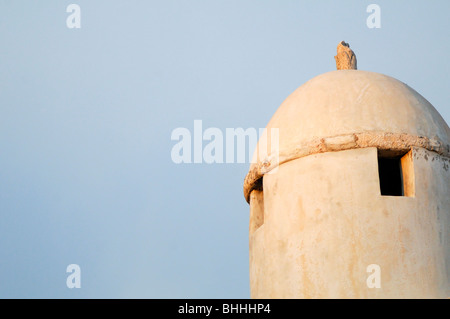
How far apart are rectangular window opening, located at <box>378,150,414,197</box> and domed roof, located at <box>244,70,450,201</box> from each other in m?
0.21

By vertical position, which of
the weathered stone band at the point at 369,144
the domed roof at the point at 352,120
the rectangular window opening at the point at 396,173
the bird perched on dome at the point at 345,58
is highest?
the bird perched on dome at the point at 345,58

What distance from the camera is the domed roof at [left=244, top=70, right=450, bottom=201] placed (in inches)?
331

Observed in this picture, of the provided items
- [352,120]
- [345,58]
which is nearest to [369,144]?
[352,120]

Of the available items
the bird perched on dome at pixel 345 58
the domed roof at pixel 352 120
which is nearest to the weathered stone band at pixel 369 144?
the domed roof at pixel 352 120

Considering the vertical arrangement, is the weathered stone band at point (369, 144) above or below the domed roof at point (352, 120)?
below

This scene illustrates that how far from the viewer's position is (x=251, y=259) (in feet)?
30.3

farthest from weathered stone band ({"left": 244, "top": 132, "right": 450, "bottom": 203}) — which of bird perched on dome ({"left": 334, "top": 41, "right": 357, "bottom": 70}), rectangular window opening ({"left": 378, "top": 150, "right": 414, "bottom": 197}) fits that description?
bird perched on dome ({"left": 334, "top": 41, "right": 357, "bottom": 70})

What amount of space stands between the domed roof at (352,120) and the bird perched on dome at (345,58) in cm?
50

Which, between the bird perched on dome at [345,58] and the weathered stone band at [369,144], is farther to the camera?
the bird perched on dome at [345,58]

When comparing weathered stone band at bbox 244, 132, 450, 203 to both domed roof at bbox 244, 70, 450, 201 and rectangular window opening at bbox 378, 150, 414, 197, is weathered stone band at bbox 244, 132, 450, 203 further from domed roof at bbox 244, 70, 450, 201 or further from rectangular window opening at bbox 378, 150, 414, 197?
rectangular window opening at bbox 378, 150, 414, 197

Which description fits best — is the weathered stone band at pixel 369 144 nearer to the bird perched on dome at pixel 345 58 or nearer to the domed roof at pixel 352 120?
the domed roof at pixel 352 120

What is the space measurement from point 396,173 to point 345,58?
1.72 meters

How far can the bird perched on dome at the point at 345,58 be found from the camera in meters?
9.86
